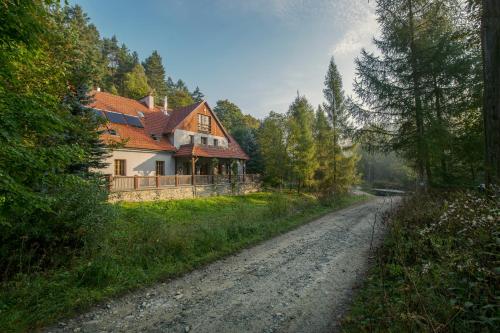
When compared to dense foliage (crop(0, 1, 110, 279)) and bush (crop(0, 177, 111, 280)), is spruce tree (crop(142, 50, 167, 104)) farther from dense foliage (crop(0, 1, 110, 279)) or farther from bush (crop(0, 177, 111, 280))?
bush (crop(0, 177, 111, 280))

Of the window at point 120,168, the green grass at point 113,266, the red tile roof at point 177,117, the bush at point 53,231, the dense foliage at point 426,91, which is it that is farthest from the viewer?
the red tile roof at point 177,117

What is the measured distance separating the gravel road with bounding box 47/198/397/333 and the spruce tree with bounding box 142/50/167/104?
168 feet

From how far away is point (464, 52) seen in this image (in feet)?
32.7

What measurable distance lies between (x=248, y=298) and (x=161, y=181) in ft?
44.3

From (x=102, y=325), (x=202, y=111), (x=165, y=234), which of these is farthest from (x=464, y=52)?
(x=202, y=111)

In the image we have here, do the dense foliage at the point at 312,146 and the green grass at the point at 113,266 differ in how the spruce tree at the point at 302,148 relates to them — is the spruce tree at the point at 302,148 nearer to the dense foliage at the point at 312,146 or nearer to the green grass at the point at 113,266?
the dense foliage at the point at 312,146

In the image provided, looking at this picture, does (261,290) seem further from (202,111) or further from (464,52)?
(202,111)

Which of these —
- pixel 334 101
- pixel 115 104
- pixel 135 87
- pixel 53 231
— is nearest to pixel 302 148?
pixel 334 101

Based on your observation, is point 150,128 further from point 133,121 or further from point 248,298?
point 248,298

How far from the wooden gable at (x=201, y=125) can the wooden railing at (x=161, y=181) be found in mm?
5573

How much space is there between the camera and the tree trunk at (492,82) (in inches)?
185

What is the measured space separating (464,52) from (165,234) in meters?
13.5

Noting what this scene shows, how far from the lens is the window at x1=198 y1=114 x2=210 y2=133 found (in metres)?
23.8

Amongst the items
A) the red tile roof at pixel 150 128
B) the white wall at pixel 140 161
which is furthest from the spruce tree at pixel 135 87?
the white wall at pixel 140 161
